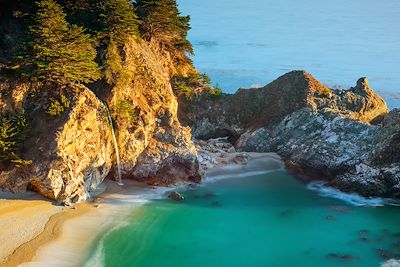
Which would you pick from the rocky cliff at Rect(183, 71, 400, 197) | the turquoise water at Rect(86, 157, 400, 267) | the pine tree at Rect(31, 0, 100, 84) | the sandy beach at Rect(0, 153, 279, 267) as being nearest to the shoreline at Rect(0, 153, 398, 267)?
the sandy beach at Rect(0, 153, 279, 267)

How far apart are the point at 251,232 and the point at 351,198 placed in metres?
10.5

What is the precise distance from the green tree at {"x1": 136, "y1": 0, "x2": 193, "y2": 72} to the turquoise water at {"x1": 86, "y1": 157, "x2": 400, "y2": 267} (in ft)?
55.4

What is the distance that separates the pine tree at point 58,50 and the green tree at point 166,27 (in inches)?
359

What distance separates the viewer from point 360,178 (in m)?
35.4

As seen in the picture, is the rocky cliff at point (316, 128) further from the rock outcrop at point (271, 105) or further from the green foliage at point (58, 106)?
the green foliage at point (58, 106)

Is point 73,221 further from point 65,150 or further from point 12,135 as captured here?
point 12,135

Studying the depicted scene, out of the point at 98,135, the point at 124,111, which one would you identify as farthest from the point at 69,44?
the point at 98,135

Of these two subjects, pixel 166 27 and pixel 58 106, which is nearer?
pixel 58 106

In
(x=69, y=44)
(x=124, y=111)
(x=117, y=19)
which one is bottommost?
(x=124, y=111)

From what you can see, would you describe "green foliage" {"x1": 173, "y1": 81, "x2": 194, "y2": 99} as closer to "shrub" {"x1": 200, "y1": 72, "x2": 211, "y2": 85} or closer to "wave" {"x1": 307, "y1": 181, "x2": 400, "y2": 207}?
"shrub" {"x1": 200, "y1": 72, "x2": 211, "y2": 85}

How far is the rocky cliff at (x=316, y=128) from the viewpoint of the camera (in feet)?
116

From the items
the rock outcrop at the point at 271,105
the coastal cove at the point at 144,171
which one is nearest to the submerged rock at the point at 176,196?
the coastal cove at the point at 144,171

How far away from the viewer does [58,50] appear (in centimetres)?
3012

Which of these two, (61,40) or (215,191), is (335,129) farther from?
(61,40)
